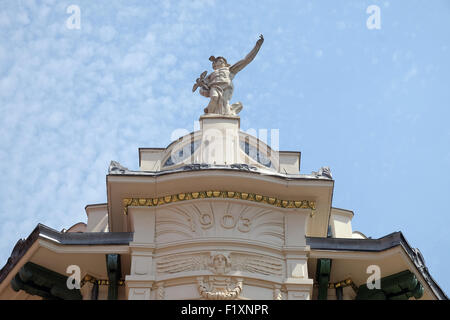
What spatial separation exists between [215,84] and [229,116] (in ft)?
5.23

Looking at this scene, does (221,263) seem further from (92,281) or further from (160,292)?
(92,281)

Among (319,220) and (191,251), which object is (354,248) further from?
(191,251)

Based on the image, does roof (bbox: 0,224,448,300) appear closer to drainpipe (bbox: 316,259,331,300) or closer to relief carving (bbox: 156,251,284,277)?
drainpipe (bbox: 316,259,331,300)

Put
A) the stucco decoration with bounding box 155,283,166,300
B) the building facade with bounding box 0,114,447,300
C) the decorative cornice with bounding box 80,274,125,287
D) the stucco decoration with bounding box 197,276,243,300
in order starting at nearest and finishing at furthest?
the stucco decoration with bounding box 197,276,243,300
the stucco decoration with bounding box 155,283,166,300
the building facade with bounding box 0,114,447,300
the decorative cornice with bounding box 80,274,125,287

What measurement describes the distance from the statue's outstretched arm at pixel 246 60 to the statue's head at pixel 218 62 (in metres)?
0.22

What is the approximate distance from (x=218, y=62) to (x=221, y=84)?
35.2 inches

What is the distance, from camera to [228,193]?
19.0 m

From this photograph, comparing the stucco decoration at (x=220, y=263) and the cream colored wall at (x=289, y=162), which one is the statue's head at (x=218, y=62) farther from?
the stucco decoration at (x=220, y=263)

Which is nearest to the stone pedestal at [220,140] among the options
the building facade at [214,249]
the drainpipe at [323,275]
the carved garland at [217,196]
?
the building facade at [214,249]

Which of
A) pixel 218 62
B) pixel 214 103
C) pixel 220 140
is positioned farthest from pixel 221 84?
pixel 220 140

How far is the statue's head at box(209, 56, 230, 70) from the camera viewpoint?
23.5 meters

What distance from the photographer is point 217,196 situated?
19000 millimetres

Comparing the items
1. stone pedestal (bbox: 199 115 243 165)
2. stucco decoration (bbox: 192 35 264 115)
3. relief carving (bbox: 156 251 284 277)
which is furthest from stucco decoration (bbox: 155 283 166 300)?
stucco decoration (bbox: 192 35 264 115)

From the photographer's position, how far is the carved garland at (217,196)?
19031mm
